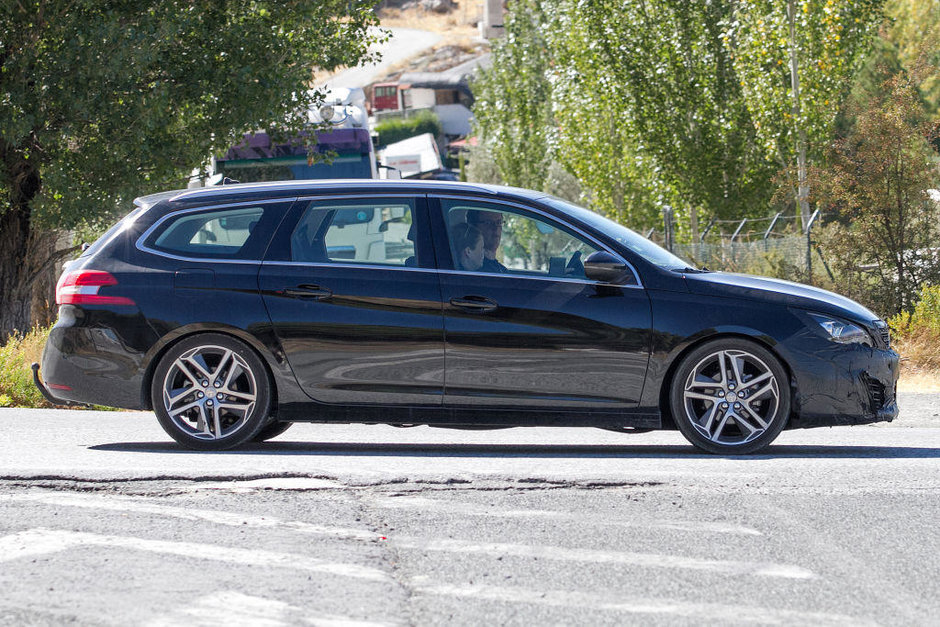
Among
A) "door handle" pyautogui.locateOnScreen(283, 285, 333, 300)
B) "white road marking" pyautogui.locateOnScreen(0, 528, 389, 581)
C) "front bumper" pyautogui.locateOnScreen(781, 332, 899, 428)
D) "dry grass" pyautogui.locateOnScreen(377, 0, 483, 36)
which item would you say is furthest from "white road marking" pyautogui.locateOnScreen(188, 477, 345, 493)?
"dry grass" pyautogui.locateOnScreen(377, 0, 483, 36)

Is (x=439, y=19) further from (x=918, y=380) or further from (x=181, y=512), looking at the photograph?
(x=181, y=512)

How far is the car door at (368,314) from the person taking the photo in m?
7.71

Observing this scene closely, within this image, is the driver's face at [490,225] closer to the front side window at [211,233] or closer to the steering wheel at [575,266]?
the steering wheel at [575,266]

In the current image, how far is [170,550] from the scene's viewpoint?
5207mm

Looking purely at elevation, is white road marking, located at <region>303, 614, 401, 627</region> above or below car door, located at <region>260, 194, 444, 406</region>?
below

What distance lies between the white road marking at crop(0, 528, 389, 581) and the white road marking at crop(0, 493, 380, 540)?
1.35 ft

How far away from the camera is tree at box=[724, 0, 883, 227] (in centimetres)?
2386

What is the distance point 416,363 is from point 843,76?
1881 cm

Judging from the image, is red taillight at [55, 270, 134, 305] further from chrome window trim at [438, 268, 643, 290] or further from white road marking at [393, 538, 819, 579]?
white road marking at [393, 538, 819, 579]

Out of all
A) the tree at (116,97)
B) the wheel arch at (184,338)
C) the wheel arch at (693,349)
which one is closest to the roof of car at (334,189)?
the wheel arch at (184,338)

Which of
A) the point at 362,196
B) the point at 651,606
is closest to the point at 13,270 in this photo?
the point at 362,196

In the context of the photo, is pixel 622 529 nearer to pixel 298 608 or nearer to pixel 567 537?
pixel 567 537

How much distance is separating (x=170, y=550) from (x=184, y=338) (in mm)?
2853

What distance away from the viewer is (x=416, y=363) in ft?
25.3
